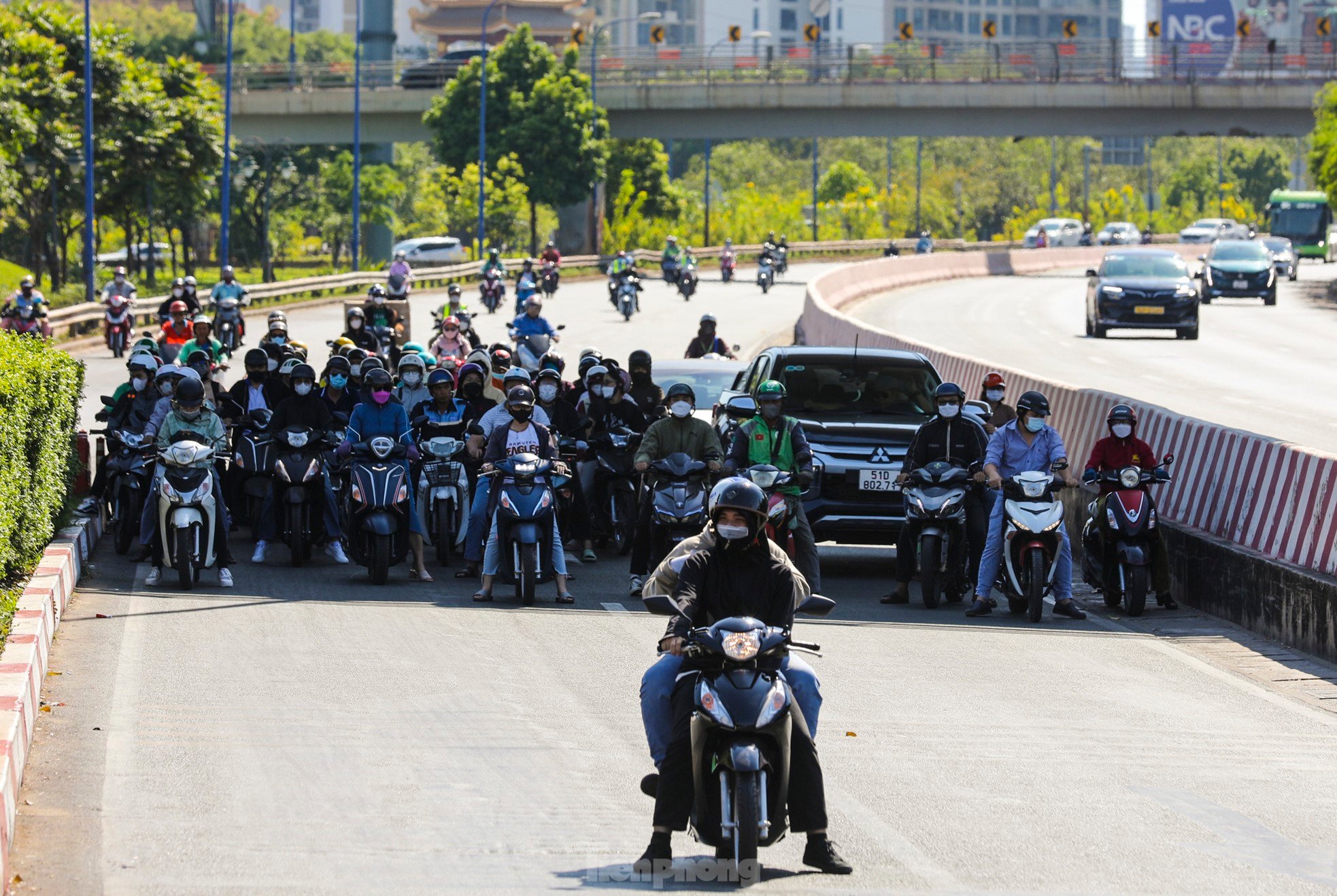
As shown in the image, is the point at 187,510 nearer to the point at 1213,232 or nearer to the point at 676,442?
the point at 676,442

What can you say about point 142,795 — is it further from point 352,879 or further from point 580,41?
point 580,41

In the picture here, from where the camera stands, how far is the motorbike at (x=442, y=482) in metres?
15.7

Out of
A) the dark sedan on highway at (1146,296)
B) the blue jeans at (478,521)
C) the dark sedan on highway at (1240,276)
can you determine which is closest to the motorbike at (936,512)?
the blue jeans at (478,521)

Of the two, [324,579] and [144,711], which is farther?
[324,579]

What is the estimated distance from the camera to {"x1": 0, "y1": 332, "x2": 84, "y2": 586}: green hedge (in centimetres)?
1205

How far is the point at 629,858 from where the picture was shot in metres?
7.24

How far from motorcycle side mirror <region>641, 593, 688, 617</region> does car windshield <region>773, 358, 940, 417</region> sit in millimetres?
9261

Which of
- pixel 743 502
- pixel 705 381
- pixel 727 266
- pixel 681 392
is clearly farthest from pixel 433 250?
pixel 743 502

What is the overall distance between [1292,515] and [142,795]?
8.24m

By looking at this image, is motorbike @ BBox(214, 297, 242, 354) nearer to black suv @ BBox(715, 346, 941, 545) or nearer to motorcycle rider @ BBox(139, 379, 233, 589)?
black suv @ BBox(715, 346, 941, 545)

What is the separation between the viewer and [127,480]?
A: 16.2 m

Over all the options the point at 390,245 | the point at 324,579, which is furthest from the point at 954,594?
the point at 390,245

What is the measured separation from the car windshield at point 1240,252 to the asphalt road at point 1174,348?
1.30m

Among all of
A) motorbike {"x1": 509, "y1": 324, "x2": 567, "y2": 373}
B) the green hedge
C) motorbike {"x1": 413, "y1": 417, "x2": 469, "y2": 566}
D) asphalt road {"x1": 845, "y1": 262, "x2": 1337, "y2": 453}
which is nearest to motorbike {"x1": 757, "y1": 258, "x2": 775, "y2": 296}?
asphalt road {"x1": 845, "y1": 262, "x2": 1337, "y2": 453}
